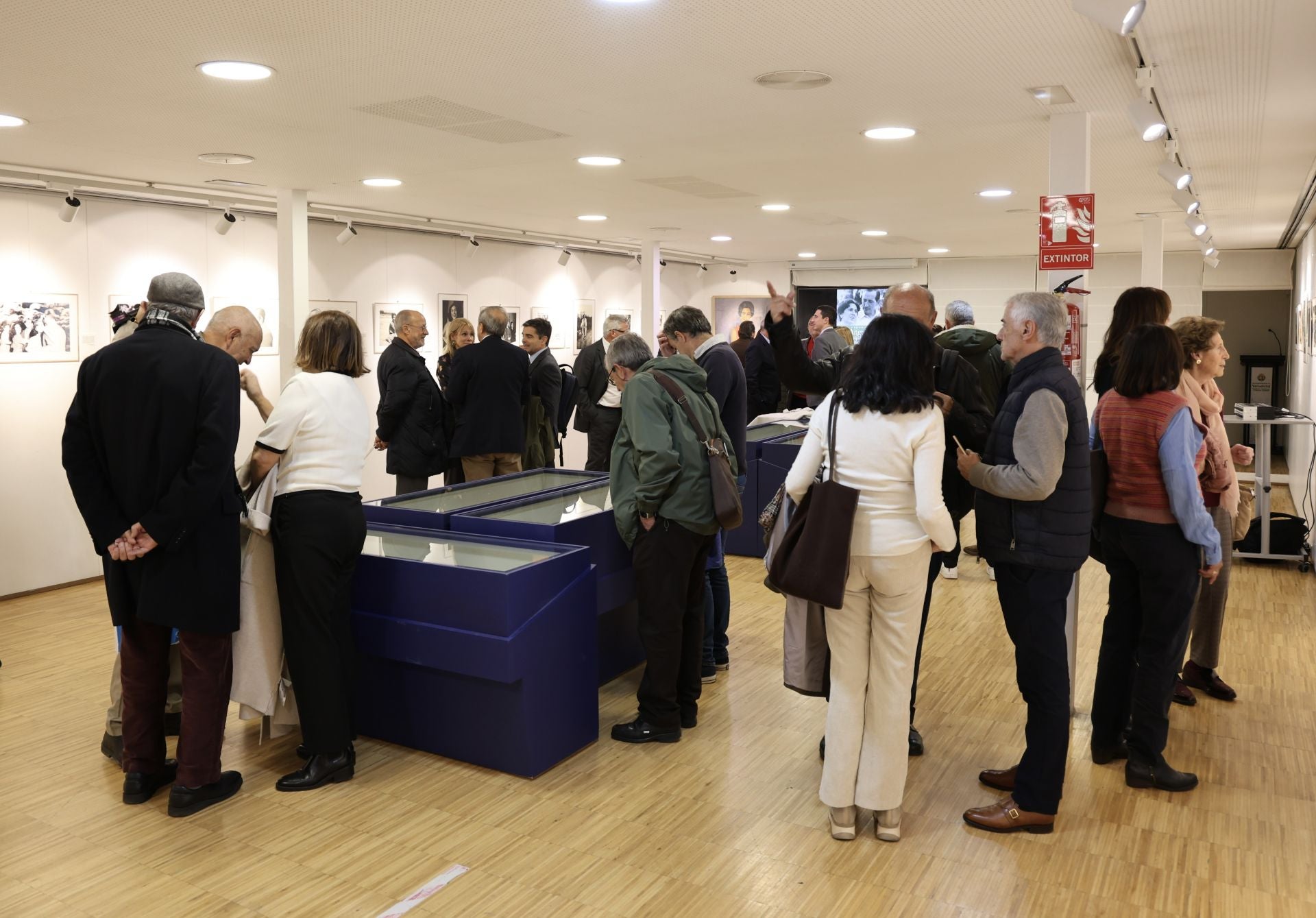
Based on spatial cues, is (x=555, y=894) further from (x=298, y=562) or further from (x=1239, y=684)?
(x=1239, y=684)

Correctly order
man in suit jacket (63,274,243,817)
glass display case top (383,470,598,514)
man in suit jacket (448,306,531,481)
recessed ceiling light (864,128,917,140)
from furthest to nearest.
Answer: man in suit jacket (448,306,531,481)
recessed ceiling light (864,128,917,140)
glass display case top (383,470,598,514)
man in suit jacket (63,274,243,817)

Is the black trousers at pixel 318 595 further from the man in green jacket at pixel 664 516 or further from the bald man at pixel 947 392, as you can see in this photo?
the bald man at pixel 947 392

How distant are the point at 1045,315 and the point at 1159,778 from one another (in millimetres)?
1826

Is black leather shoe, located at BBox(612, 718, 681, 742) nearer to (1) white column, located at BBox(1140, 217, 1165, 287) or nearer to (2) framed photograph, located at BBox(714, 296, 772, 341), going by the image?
(1) white column, located at BBox(1140, 217, 1165, 287)

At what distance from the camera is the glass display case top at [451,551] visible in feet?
13.2

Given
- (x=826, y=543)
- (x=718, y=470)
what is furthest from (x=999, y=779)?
(x=718, y=470)

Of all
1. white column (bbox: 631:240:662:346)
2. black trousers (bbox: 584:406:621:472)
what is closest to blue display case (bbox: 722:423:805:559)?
black trousers (bbox: 584:406:621:472)

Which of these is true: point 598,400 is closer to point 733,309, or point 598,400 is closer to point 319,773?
point 319,773

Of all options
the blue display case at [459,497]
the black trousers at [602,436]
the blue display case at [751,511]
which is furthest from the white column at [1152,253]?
the blue display case at [459,497]

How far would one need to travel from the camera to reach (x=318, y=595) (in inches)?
151

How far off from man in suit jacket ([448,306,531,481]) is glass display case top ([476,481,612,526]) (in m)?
1.96

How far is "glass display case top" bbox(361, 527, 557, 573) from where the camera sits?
13.2 ft

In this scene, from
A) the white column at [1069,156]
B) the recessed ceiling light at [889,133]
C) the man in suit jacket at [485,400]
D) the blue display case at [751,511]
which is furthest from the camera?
the blue display case at [751,511]

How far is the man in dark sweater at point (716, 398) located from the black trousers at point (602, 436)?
5.91ft
